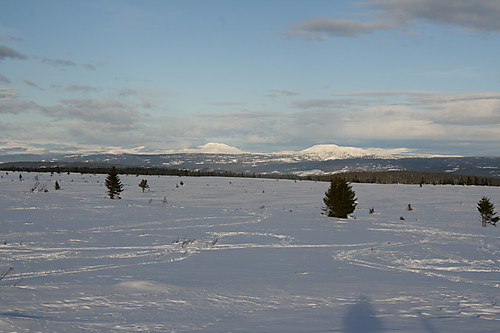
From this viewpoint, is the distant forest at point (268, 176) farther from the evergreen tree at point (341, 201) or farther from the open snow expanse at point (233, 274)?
the open snow expanse at point (233, 274)

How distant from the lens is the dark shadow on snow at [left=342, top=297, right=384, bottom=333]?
4.83 m

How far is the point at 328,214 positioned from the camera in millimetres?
21766

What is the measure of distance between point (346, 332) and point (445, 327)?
49.3 inches

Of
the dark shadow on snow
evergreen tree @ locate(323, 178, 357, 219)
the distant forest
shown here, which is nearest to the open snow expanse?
the dark shadow on snow

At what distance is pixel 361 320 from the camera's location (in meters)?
5.19

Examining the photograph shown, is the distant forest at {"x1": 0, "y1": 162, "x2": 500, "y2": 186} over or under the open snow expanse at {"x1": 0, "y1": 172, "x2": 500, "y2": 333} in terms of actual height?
over

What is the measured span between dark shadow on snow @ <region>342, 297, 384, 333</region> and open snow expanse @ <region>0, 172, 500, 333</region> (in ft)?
0.09

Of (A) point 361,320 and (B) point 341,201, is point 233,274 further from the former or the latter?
(B) point 341,201

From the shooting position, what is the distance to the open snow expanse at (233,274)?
5086mm

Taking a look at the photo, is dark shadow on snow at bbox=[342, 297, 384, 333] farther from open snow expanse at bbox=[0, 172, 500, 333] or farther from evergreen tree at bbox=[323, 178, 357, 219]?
evergreen tree at bbox=[323, 178, 357, 219]

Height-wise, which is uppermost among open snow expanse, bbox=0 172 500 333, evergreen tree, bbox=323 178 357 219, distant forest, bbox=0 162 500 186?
distant forest, bbox=0 162 500 186

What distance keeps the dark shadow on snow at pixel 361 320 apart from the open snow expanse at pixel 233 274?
0.03 m

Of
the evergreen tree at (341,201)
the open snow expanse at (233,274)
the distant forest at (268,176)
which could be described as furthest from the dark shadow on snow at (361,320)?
the distant forest at (268,176)

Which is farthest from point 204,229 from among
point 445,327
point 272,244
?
point 445,327
